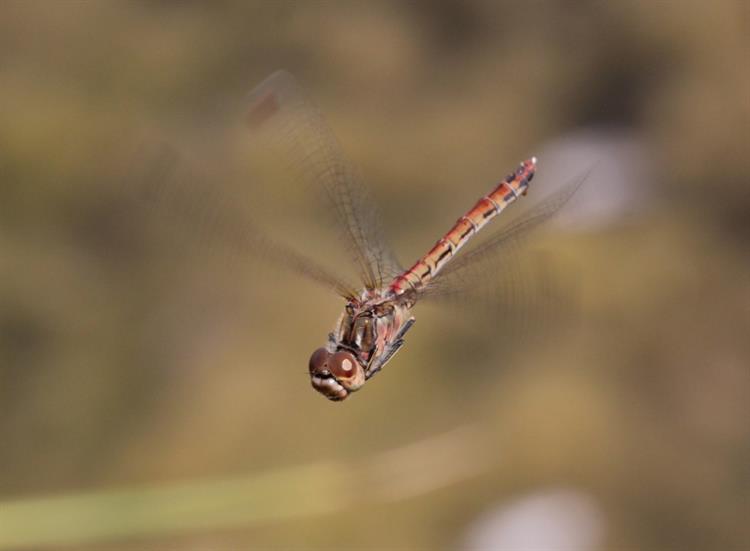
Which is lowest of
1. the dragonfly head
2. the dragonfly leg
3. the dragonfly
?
the dragonfly head

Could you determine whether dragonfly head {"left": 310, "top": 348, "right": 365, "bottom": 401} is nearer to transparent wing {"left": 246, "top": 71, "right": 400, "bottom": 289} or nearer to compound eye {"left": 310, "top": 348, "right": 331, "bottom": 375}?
compound eye {"left": 310, "top": 348, "right": 331, "bottom": 375}

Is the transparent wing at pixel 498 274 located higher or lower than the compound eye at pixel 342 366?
higher

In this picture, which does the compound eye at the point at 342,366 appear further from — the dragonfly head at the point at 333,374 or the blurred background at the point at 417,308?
the blurred background at the point at 417,308

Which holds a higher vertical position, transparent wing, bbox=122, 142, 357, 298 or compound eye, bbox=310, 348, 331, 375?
transparent wing, bbox=122, 142, 357, 298

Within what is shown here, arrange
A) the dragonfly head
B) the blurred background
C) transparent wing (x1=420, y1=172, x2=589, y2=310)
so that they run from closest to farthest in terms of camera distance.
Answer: the dragonfly head, transparent wing (x1=420, y1=172, x2=589, y2=310), the blurred background

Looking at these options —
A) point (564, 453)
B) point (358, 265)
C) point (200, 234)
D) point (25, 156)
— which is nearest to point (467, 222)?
point (358, 265)

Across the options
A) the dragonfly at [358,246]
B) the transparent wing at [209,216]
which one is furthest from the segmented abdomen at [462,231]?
the transparent wing at [209,216]

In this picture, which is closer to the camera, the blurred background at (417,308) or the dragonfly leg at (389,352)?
the dragonfly leg at (389,352)

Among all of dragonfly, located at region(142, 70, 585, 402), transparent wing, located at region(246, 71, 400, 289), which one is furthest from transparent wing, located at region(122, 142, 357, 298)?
transparent wing, located at region(246, 71, 400, 289)
